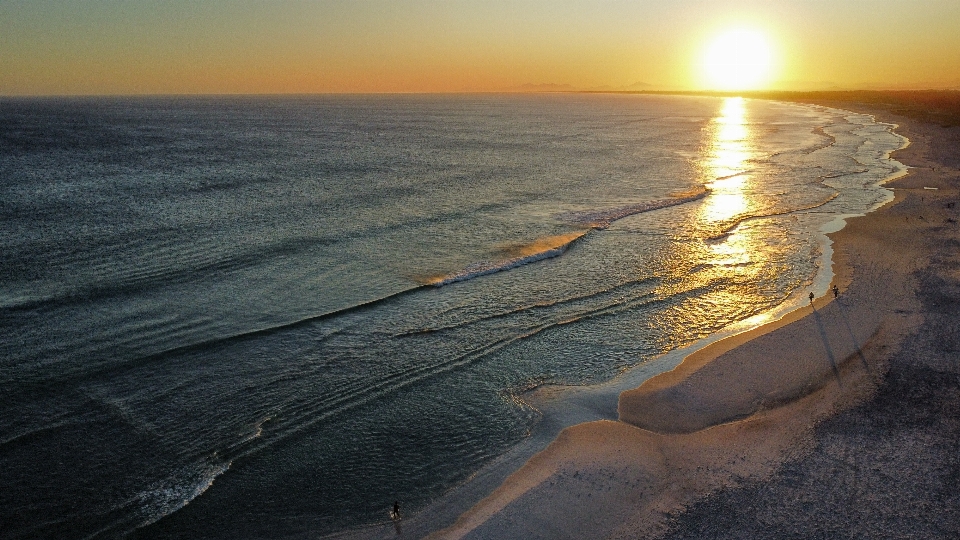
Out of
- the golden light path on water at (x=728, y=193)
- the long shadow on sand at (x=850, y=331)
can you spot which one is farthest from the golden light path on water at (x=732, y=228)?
the long shadow on sand at (x=850, y=331)

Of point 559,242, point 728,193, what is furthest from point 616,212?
point 728,193

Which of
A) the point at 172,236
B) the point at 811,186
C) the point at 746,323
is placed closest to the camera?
the point at 746,323

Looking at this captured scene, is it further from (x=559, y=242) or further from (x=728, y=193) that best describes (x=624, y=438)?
(x=728, y=193)

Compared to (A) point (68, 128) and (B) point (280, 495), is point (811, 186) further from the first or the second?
(A) point (68, 128)

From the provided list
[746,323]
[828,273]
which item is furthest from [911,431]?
[828,273]

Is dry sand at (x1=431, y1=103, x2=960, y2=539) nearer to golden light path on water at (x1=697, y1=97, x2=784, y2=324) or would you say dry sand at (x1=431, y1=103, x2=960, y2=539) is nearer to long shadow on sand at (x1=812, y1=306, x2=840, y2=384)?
long shadow on sand at (x1=812, y1=306, x2=840, y2=384)

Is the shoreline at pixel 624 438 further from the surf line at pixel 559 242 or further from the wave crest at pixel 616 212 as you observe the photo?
the wave crest at pixel 616 212
